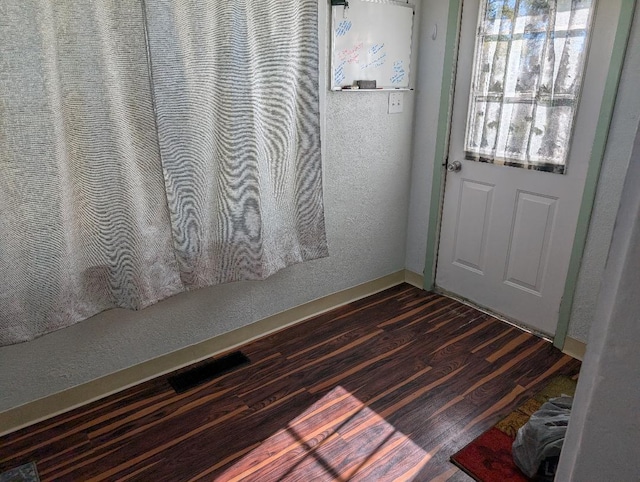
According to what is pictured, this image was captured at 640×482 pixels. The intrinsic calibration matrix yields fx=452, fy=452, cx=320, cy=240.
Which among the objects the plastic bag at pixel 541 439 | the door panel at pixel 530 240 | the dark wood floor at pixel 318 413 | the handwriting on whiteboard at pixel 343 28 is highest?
the handwriting on whiteboard at pixel 343 28

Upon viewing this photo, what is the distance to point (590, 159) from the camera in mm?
2168

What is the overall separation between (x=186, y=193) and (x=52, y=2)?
788 mm

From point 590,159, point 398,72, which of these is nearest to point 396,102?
point 398,72

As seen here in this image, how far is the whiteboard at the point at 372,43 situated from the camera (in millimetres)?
2369

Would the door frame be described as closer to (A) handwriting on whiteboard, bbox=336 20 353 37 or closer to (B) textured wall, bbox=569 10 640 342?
(B) textured wall, bbox=569 10 640 342

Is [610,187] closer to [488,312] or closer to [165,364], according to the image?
[488,312]

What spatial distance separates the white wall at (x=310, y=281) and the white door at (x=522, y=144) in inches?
15.6

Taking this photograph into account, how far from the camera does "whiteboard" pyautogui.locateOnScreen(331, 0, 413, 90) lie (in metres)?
2.37

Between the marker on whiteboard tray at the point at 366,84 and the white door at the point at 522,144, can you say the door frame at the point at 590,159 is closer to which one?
the white door at the point at 522,144

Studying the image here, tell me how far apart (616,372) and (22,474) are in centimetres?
201

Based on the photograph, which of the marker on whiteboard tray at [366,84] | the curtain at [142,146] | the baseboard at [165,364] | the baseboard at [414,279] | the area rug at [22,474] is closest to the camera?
the curtain at [142,146]

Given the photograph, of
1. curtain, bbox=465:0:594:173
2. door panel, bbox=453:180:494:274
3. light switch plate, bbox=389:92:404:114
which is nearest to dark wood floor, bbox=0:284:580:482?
door panel, bbox=453:180:494:274

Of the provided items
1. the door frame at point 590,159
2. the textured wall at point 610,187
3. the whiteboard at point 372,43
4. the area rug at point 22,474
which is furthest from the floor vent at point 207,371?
the textured wall at point 610,187

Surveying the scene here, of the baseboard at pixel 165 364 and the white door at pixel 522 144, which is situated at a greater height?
the white door at pixel 522 144
